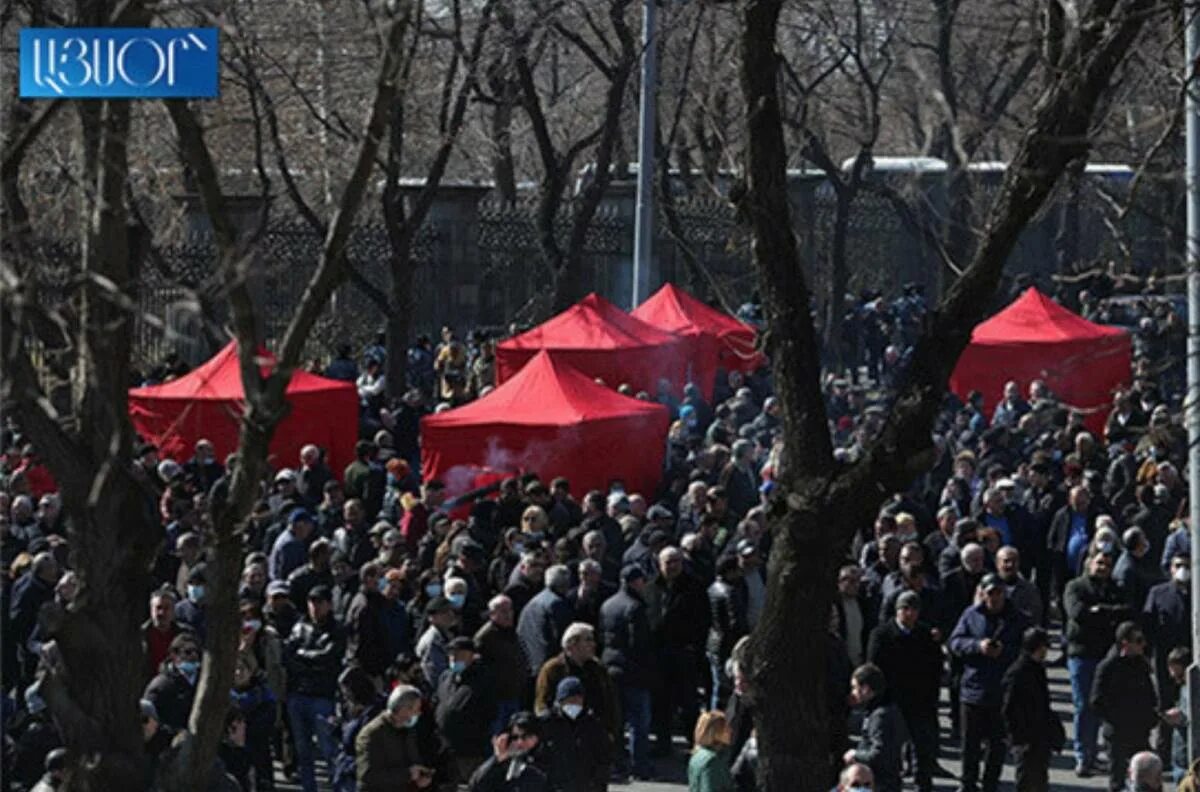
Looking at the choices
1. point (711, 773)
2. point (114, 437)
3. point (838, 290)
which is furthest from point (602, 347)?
point (114, 437)

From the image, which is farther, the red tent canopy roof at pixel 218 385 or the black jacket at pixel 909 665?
the red tent canopy roof at pixel 218 385

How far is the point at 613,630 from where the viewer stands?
17672 mm

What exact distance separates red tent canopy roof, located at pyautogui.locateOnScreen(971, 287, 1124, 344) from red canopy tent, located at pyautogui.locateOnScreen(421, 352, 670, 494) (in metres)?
6.83

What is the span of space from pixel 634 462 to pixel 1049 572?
→ 4410 millimetres

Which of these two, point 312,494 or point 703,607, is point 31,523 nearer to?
point 312,494

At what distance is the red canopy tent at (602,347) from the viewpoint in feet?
93.3

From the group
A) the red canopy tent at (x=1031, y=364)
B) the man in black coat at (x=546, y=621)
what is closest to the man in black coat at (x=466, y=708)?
the man in black coat at (x=546, y=621)

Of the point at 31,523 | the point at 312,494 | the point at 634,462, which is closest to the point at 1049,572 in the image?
the point at 634,462

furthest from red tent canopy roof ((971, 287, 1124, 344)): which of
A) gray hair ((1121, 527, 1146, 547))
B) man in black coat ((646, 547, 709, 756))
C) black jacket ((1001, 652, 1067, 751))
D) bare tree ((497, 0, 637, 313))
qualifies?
black jacket ((1001, 652, 1067, 751))

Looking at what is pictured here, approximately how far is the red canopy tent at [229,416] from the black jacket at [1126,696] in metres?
9.30

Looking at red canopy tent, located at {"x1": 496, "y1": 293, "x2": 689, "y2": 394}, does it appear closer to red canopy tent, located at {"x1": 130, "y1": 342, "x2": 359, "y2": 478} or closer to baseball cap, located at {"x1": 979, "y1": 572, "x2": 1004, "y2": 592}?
red canopy tent, located at {"x1": 130, "y1": 342, "x2": 359, "y2": 478}

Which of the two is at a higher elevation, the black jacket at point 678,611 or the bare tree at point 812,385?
the bare tree at point 812,385

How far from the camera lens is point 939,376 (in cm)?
1130

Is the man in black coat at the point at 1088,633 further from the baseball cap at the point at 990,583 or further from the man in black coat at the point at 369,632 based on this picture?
the man in black coat at the point at 369,632
